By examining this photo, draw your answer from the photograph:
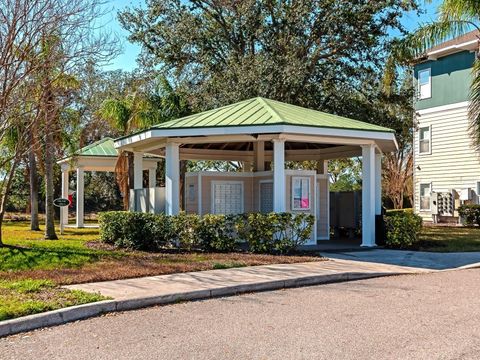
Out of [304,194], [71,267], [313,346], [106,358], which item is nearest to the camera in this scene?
[106,358]

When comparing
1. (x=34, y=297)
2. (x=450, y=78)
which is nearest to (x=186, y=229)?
(x=34, y=297)

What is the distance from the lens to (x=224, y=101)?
22422 mm

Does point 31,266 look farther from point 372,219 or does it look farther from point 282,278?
point 372,219

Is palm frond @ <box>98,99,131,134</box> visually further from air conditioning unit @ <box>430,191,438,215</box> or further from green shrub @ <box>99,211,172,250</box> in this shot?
air conditioning unit @ <box>430,191,438,215</box>

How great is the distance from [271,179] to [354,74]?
9.03 meters

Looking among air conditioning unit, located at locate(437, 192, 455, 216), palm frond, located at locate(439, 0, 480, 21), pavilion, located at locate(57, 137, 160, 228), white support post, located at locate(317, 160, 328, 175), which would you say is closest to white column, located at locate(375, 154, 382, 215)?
white support post, located at locate(317, 160, 328, 175)

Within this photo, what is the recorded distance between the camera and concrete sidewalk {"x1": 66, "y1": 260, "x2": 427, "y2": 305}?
8.52 meters

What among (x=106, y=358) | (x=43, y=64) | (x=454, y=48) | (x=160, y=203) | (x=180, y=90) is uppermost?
(x=454, y=48)

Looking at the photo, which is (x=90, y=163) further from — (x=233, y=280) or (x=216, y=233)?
(x=233, y=280)

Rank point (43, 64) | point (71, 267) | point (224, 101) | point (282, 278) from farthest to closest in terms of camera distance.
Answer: point (224, 101), point (43, 64), point (71, 267), point (282, 278)

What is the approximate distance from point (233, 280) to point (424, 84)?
Result: 2335cm

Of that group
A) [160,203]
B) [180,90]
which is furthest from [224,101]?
[160,203]

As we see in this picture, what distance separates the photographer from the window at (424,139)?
96.8 feet

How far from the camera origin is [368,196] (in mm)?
15977
